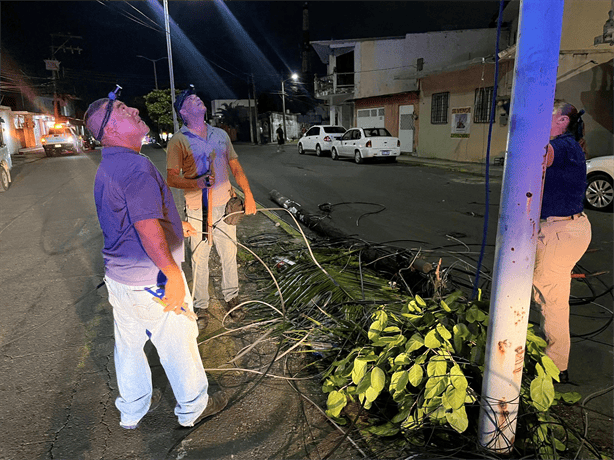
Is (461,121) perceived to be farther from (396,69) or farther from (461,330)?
(461,330)

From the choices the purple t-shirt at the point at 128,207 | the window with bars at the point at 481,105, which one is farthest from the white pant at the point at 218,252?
the window with bars at the point at 481,105

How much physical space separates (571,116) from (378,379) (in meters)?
2.14

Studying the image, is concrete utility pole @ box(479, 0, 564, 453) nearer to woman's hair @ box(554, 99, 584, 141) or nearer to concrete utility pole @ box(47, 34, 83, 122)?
woman's hair @ box(554, 99, 584, 141)

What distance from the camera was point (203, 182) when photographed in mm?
3693

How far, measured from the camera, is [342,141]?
20344 mm

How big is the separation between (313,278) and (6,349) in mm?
2609

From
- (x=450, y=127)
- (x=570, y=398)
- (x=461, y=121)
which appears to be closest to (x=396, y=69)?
(x=450, y=127)

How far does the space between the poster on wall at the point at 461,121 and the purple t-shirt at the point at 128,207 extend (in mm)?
18963

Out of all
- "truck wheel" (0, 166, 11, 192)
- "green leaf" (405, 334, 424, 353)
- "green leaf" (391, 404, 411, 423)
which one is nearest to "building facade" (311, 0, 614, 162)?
"green leaf" (405, 334, 424, 353)

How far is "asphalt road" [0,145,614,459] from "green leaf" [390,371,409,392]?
1.29 meters

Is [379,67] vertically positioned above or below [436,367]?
above

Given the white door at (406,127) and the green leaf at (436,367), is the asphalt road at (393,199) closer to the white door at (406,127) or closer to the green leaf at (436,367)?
the green leaf at (436,367)

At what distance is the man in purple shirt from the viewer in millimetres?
2156

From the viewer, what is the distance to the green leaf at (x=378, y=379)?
2.35m
